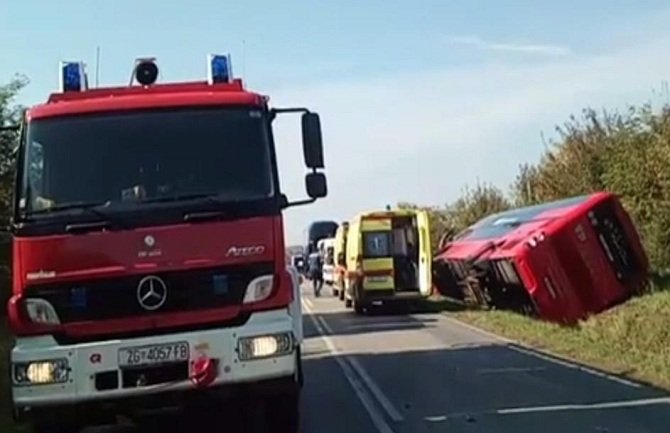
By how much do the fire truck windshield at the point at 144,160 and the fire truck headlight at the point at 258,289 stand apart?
2.27 ft

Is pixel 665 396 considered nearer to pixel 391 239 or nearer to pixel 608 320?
pixel 608 320

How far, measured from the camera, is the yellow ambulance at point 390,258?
3600cm

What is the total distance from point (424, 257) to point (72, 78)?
2373 cm

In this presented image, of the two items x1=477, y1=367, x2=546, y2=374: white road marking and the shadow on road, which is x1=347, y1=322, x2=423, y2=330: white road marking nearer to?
the shadow on road

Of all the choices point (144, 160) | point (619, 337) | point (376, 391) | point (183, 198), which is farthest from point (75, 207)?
point (619, 337)

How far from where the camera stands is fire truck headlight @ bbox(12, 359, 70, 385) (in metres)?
10.5

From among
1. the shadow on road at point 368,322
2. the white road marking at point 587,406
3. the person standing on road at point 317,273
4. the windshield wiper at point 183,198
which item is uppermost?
the windshield wiper at point 183,198

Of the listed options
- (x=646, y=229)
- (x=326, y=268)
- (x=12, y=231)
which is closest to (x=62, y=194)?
(x=12, y=231)

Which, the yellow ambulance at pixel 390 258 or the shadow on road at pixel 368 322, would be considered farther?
the yellow ambulance at pixel 390 258

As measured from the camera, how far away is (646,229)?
1335 inches

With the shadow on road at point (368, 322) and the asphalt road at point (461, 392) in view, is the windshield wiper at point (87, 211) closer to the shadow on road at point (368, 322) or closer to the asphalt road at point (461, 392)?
the asphalt road at point (461, 392)

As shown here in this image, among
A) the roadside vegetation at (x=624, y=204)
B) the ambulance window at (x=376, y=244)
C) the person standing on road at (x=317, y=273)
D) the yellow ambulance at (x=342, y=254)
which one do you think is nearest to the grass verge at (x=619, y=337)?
the roadside vegetation at (x=624, y=204)

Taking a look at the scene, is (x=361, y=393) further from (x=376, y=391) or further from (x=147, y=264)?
(x=147, y=264)

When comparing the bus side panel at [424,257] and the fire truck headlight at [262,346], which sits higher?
the fire truck headlight at [262,346]
